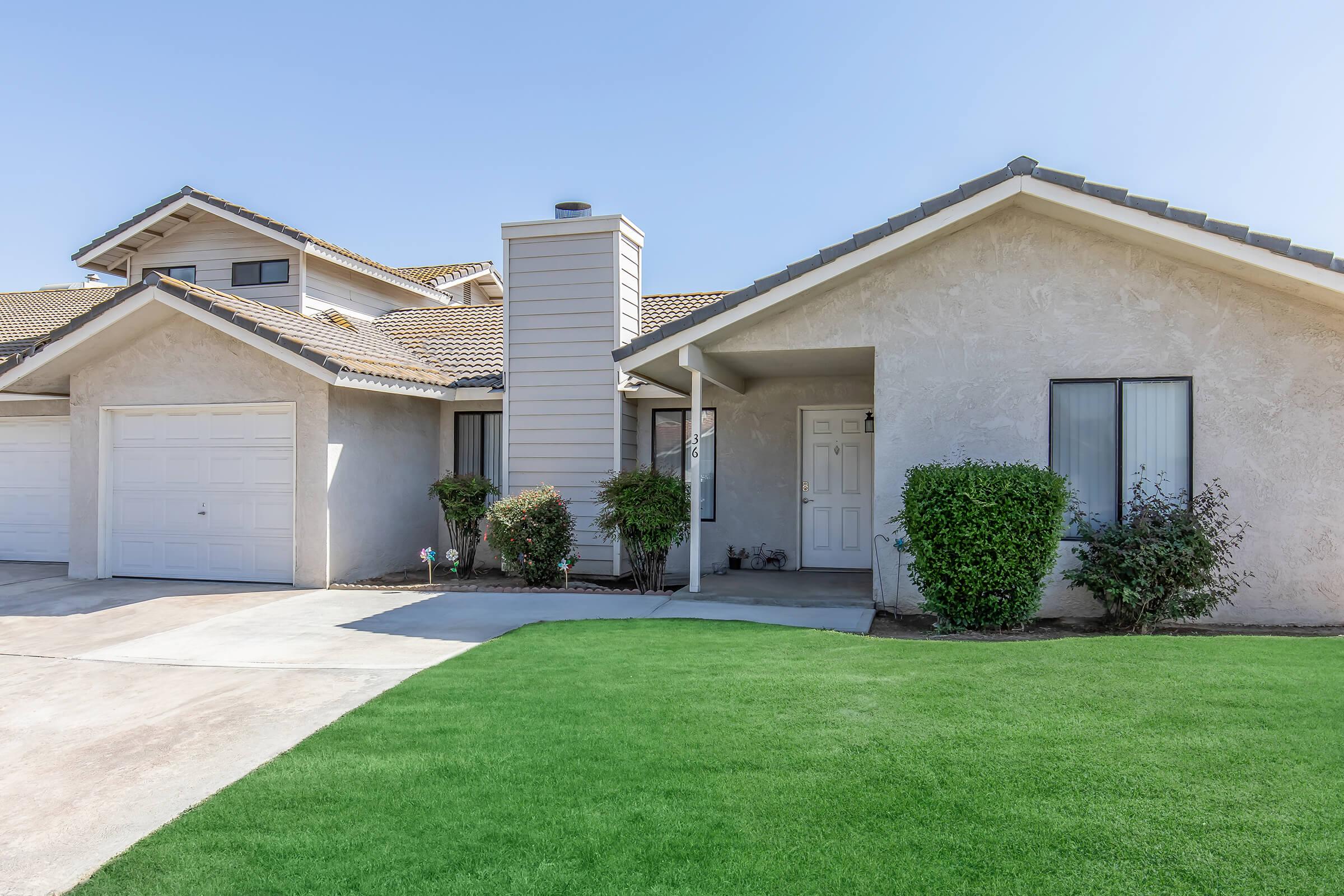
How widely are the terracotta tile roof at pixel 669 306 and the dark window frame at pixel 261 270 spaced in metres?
6.87

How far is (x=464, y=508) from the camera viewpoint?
42.2 feet

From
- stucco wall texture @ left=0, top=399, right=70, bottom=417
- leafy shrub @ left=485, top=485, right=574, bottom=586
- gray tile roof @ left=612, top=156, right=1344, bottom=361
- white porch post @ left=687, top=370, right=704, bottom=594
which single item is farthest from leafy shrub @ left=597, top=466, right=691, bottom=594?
stucco wall texture @ left=0, top=399, right=70, bottom=417

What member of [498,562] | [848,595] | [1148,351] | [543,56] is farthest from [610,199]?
[1148,351]

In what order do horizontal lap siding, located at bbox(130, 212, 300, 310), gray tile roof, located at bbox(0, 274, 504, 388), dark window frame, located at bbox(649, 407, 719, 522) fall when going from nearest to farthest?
gray tile roof, located at bbox(0, 274, 504, 388)
dark window frame, located at bbox(649, 407, 719, 522)
horizontal lap siding, located at bbox(130, 212, 300, 310)

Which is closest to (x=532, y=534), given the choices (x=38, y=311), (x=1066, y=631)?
(x=1066, y=631)

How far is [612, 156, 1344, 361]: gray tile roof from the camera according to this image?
27.0 feet

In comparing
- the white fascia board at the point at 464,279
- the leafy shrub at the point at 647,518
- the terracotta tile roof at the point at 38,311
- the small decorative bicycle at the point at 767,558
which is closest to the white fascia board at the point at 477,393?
the leafy shrub at the point at 647,518

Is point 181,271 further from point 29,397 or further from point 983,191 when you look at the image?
point 983,191

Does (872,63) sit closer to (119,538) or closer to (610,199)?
(610,199)

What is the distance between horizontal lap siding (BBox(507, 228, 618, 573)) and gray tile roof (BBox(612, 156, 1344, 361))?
2.71m

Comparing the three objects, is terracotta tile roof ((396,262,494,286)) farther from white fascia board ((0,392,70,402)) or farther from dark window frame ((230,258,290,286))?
white fascia board ((0,392,70,402))

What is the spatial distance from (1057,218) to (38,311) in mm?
21678

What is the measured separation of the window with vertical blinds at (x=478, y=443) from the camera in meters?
14.5

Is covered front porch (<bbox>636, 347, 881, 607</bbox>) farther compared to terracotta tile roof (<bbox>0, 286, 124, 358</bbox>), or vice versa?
terracotta tile roof (<bbox>0, 286, 124, 358</bbox>)
